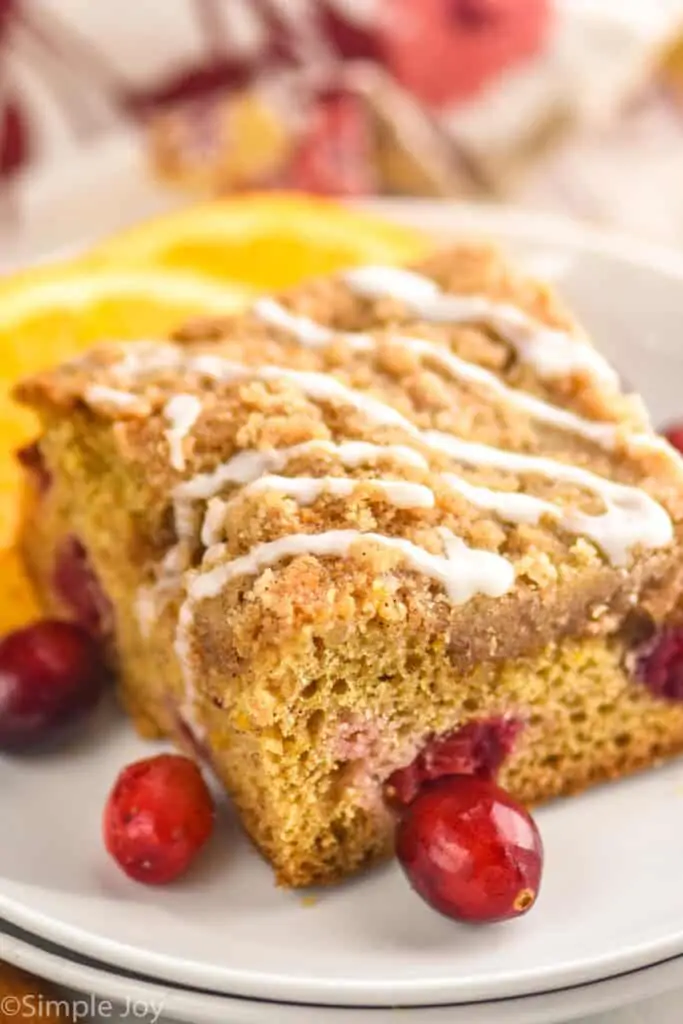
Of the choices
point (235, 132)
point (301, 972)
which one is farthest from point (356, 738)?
point (235, 132)

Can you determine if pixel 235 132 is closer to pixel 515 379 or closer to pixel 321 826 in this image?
pixel 515 379

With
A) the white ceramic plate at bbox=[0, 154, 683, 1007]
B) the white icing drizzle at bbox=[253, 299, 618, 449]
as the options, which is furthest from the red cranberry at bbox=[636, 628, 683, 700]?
the white icing drizzle at bbox=[253, 299, 618, 449]

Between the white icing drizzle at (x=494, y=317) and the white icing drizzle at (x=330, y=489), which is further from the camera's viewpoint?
the white icing drizzle at (x=494, y=317)

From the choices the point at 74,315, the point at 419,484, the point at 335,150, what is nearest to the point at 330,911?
the point at 419,484

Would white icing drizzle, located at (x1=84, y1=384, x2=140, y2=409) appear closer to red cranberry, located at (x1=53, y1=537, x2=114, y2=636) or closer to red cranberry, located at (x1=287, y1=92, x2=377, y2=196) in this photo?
red cranberry, located at (x1=53, y1=537, x2=114, y2=636)

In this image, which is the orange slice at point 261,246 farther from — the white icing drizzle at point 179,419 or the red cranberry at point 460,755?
the red cranberry at point 460,755

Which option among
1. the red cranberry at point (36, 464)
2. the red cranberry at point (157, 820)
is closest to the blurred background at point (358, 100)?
the red cranberry at point (36, 464)

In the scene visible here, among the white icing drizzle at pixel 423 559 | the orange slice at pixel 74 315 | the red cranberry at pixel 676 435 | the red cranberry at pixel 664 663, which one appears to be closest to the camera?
the white icing drizzle at pixel 423 559
